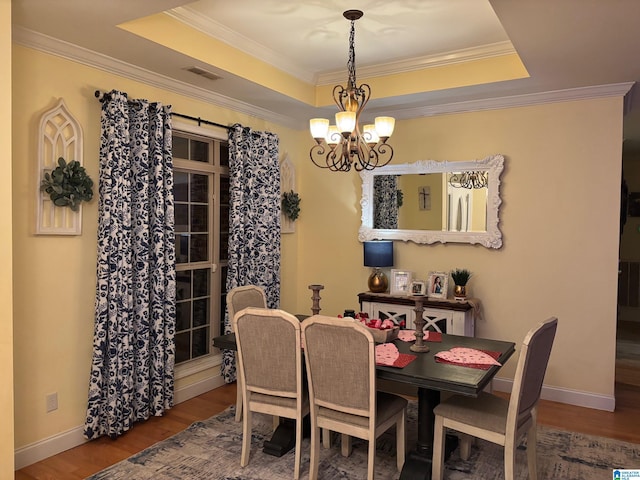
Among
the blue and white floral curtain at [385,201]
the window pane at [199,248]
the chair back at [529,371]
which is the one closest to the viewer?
the chair back at [529,371]

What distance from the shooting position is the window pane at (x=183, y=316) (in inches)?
163

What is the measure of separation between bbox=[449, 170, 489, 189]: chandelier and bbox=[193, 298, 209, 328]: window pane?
8.31ft

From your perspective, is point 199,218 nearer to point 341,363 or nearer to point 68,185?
point 68,185

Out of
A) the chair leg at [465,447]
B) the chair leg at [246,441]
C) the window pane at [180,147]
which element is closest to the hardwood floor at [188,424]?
the chair leg at [246,441]

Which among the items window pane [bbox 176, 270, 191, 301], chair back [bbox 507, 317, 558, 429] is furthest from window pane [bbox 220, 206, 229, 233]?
chair back [bbox 507, 317, 558, 429]

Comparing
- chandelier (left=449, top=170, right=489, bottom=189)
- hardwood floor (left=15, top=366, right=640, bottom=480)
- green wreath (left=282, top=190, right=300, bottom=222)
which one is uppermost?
chandelier (left=449, top=170, right=489, bottom=189)

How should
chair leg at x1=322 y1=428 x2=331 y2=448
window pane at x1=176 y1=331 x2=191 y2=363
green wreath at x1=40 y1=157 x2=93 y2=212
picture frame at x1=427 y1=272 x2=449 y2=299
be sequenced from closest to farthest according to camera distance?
1. green wreath at x1=40 y1=157 x2=93 y2=212
2. chair leg at x1=322 y1=428 x2=331 y2=448
3. window pane at x1=176 y1=331 x2=191 y2=363
4. picture frame at x1=427 y1=272 x2=449 y2=299

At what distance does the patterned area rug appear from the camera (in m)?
2.87

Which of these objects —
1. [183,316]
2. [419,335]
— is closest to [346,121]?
[419,335]

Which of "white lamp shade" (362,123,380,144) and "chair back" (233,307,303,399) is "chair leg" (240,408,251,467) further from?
"white lamp shade" (362,123,380,144)

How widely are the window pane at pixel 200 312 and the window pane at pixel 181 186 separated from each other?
926mm

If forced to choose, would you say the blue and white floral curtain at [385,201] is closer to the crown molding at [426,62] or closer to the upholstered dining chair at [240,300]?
the crown molding at [426,62]

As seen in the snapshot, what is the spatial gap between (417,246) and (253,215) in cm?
161

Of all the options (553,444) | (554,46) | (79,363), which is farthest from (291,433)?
(554,46)
